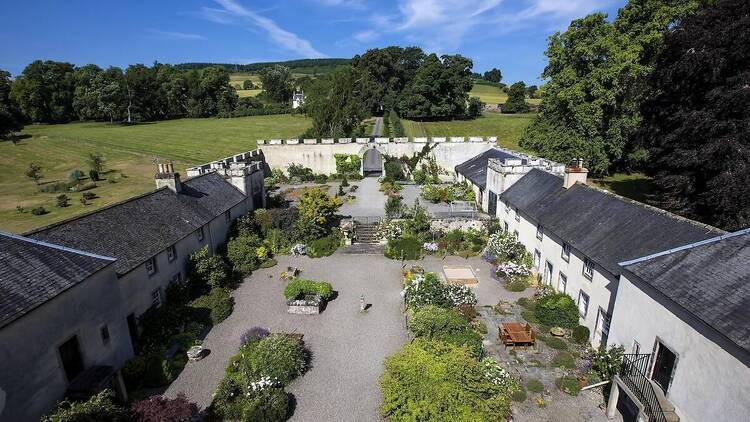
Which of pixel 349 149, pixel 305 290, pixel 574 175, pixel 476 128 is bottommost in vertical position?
pixel 305 290

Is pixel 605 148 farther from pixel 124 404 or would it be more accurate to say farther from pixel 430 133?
pixel 124 404

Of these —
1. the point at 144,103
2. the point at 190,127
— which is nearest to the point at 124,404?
the point at 190,127

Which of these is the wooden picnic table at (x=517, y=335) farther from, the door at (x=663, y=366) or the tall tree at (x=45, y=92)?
the tall tree at (x=45, y=92)

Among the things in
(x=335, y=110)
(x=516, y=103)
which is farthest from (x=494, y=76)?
(x=335, y=110)

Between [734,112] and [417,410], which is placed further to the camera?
[734,112]

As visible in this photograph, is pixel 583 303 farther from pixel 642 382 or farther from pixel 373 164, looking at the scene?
pixel 373 164

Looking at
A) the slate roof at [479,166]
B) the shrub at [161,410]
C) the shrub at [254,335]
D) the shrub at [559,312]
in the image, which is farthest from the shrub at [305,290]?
the slate roof at [479,166]

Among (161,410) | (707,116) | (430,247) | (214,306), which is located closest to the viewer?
(161,410)
